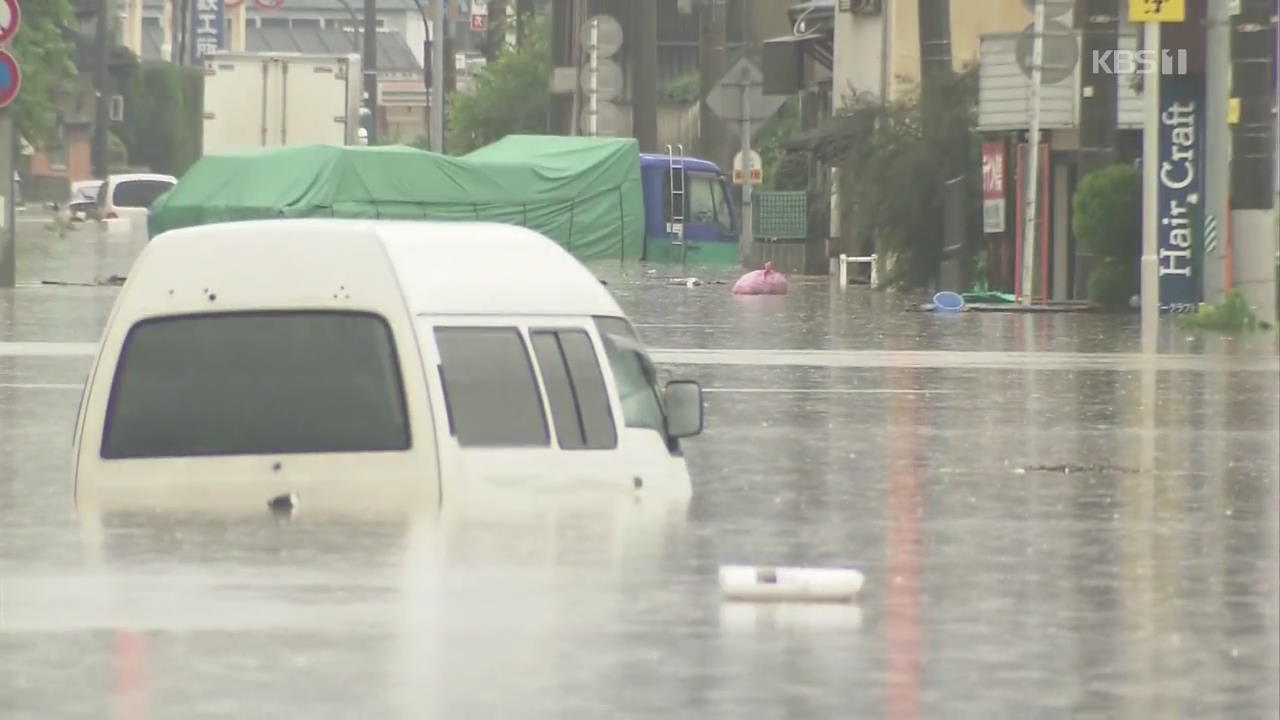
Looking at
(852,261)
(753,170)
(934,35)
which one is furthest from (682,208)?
(934,35)

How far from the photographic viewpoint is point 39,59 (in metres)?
64.1

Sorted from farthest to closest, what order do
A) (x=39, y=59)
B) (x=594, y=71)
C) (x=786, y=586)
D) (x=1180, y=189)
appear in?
(x=594, y=71) < (x=39, y=59) < (x=1180, y=189) < (x=786, y=586)

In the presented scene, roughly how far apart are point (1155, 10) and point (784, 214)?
2852 centimetres

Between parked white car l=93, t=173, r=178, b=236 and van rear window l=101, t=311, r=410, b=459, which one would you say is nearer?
van rear window l=101, t=311, r=410, b=459

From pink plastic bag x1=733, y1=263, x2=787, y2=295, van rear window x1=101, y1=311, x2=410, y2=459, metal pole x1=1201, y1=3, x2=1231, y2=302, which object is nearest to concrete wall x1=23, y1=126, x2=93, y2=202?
pink plastic bag x1=733, y1=263, x2=787, y2=295

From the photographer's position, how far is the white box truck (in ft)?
207

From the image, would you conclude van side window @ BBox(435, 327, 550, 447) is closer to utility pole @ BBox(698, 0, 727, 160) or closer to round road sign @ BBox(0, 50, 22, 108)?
round road sign @ BBox(0, 50, 22, 108)

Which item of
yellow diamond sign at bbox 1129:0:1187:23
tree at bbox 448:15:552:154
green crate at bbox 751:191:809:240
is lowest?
green crate at bbox 751:191:809:240

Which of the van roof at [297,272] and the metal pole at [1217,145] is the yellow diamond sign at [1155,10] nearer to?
the metal pole at [1217,145]

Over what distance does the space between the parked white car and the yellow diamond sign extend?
50.6 meters

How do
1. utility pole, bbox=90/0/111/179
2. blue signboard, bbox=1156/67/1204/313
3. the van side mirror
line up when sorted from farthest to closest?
1. utility pole, bbox=90/0/111/179
2. blue signboard, bbox=1156/67/1204/313
3. the van side mirror

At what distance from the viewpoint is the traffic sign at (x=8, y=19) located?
115 feet

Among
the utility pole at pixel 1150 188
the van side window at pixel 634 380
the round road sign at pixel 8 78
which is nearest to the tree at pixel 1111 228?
the utility pole at pixel 1150 188

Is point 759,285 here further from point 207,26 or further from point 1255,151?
point 207,26
